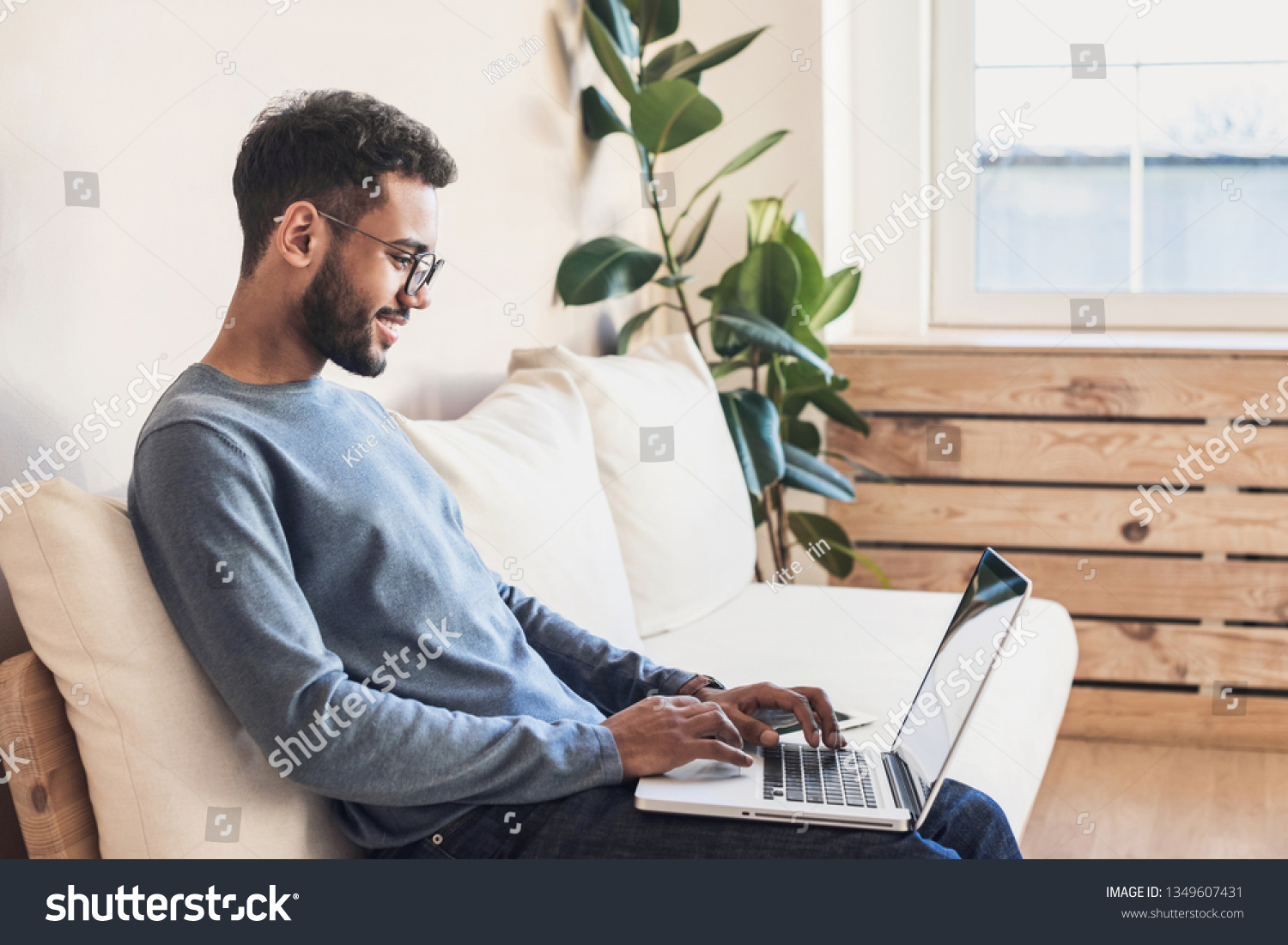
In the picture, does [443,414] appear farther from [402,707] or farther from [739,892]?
[739,892]

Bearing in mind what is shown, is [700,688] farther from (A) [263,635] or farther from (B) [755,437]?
(B) [755,437]

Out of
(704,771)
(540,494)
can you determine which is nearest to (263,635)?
(704,771)

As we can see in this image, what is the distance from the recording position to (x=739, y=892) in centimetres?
92

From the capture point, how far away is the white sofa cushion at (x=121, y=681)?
866mm

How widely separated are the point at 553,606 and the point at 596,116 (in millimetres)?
1161

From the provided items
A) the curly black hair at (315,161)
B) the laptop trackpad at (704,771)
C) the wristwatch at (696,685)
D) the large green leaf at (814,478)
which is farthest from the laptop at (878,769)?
the large green leaf at (814,478)

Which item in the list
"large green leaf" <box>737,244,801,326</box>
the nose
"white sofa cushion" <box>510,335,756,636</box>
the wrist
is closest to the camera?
the nose

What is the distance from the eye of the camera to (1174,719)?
2.36 metres

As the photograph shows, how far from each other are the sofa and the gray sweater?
0.14ft

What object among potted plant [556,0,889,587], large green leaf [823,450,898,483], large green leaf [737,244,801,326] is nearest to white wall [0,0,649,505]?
potted plant [556,0,889,587]

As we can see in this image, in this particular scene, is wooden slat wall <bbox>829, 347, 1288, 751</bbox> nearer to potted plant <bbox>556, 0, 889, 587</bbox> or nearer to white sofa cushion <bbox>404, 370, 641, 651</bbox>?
potted plant <bbox>556, 0, 889, 587</bbox>

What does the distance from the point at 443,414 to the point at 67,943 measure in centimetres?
95

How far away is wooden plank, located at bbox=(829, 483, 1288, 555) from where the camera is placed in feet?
7.47

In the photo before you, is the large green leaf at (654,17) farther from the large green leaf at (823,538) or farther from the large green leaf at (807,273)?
the large green leaf at (823,538)
